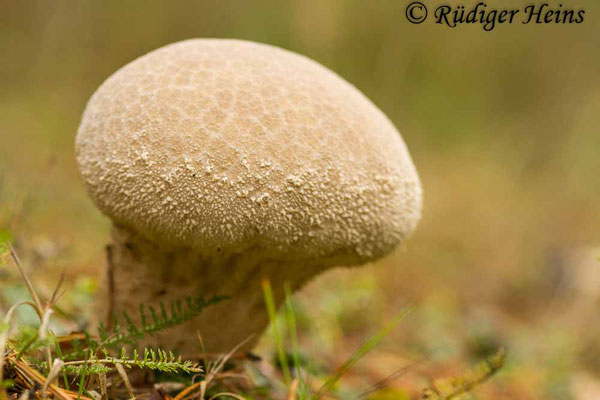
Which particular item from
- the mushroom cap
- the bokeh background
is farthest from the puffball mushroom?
the bokeh background

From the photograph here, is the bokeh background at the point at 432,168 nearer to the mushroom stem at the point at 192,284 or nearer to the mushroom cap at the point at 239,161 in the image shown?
the mushroom stem at the point at 192,284

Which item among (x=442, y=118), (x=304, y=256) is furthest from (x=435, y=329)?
(x=442, y=118)

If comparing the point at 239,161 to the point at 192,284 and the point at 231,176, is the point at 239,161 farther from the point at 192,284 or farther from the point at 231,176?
the point at 192,284

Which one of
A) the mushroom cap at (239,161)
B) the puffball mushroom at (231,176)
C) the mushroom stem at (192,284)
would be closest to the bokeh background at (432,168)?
the mushroom stem at (192,284)

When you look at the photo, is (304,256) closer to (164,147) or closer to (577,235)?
(164,147)

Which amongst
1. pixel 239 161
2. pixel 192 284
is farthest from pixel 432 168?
pixel 239 161
